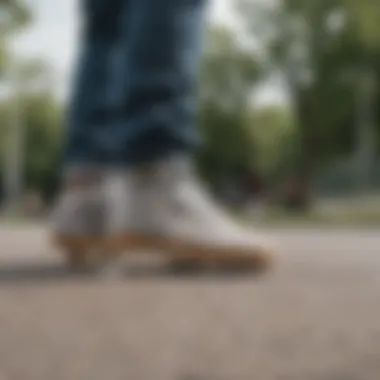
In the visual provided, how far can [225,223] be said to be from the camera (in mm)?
1004

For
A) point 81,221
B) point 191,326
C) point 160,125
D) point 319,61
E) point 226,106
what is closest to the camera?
point 191,326

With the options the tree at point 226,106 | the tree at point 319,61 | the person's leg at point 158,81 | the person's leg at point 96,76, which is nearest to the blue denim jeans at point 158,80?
the person's leg at point 158,81

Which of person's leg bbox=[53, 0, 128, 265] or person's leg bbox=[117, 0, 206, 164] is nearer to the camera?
person's leg bbox=[117, 0, 206, 164]

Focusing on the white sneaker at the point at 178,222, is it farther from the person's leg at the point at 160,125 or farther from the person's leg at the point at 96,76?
the person's leg at the point at 96,76

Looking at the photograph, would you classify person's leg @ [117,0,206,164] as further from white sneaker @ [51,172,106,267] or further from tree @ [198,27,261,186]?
tree @ [198,27,261,186]

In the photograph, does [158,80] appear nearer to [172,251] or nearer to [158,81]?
[158,81]

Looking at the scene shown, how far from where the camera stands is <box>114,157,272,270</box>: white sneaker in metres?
0.94

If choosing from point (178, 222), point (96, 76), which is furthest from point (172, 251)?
point (96, 76)

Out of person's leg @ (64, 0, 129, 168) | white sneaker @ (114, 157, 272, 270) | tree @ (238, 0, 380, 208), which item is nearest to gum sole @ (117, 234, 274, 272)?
white sneaker @ (114, 157, 272, 270)

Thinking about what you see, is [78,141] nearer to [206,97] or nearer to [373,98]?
[373,98]

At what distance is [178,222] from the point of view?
3.14ft

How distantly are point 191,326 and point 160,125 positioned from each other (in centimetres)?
37

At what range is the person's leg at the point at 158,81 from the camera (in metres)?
0.93

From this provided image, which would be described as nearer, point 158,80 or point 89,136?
point 158,80
